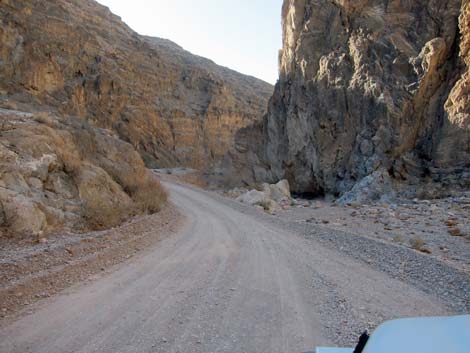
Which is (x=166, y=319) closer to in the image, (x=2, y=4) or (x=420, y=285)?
(x=420, y=285)

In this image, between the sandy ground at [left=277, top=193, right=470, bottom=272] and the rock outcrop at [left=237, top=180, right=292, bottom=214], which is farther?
the rock outcrop at [left=237, top=180, right=292, bottom=214]

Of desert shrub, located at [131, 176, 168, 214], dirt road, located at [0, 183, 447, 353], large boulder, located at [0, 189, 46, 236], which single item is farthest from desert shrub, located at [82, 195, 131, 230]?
desert shrub, located at [131, 176, 168, 214]

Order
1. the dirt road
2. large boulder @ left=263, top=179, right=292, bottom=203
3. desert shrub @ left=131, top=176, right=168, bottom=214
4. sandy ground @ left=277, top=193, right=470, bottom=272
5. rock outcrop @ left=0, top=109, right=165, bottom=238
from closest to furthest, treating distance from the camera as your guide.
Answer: the dirt road, rock outcrop @ left=0, top=109, right=165, bottom=238, sandy ground @ left=277, top=193, right=470, bottom=272, desert shrub @ left=131, top=176, right=168, bottom=214, large boulder @ left=263, top=179, right=292, bottom=203

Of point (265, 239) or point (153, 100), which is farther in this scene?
point (153, 100)

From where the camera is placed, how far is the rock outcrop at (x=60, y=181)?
6.70 meters

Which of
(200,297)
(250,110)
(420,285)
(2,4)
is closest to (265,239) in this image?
(420,285)

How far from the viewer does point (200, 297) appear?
14.9ft

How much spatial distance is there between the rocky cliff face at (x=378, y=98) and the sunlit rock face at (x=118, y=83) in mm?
22713

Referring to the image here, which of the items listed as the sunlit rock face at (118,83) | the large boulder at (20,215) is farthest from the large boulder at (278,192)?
the sunlit rock face at (118,83)

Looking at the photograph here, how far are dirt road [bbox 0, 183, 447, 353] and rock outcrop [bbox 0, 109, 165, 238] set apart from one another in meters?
2.17

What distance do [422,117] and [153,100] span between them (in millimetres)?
37893

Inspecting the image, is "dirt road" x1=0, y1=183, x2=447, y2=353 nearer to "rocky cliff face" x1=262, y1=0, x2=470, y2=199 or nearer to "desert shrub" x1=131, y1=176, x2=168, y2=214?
"desert shrub" x1=131, y1=176, x2=168, y2=214

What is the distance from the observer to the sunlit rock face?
34.3 m

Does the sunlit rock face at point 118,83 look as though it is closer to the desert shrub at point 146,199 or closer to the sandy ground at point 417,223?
the desert shrub at point 146,199
